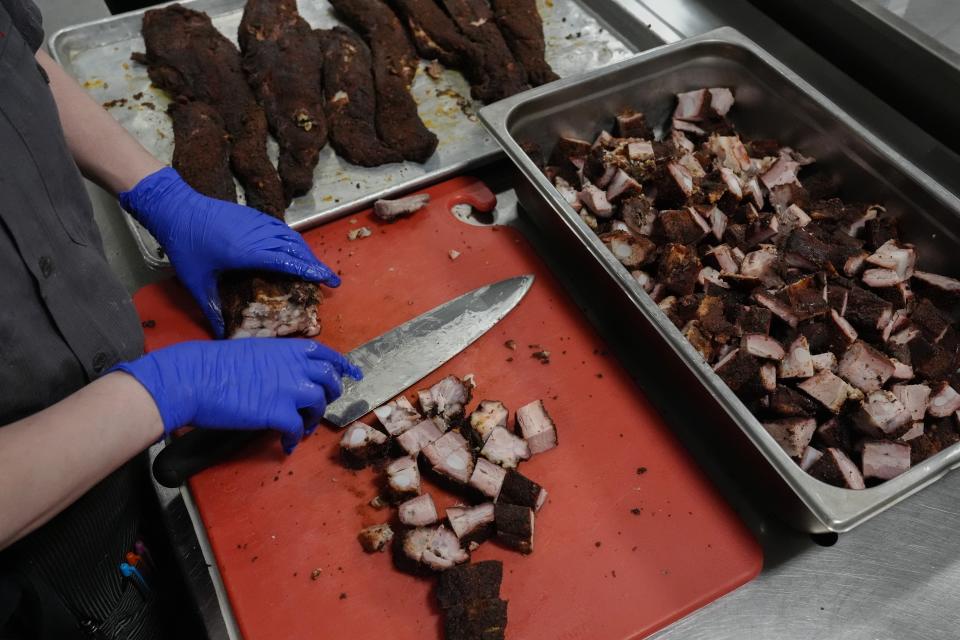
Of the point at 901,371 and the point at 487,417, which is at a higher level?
the point at 901,371

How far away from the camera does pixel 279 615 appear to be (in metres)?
1.72

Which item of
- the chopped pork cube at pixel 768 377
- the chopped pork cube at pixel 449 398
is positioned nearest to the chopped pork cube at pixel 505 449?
the chopped pork cube at pixel 449 398

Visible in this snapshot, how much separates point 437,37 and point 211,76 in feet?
3.34

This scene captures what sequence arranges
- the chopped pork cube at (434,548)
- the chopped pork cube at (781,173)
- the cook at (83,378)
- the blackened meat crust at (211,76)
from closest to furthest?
the cook at (83,378)
the chopped pork cube at (434,548)
the chopped pork cube at (781,173)
the blackened meat crust at (211,76)

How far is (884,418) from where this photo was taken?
1.84 m

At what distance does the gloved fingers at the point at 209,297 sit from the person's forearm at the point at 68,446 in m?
0.57

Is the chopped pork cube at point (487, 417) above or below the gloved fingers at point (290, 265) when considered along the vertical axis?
below

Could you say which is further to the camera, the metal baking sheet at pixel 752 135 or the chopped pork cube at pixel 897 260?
the chopped pork cube at pixel 897 260

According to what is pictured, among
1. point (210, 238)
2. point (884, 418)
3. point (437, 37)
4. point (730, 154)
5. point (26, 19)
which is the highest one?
point (26, 19)

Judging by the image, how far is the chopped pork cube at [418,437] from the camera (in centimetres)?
191

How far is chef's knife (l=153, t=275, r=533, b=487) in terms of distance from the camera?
187 centimetres

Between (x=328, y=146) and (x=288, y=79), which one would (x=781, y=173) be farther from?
(x=288, y=79)

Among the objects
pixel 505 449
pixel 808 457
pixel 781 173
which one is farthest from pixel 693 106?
pixel 505 449

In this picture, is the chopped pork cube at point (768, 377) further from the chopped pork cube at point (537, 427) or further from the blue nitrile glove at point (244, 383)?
the blue nitrile glove at point (244, 383)
